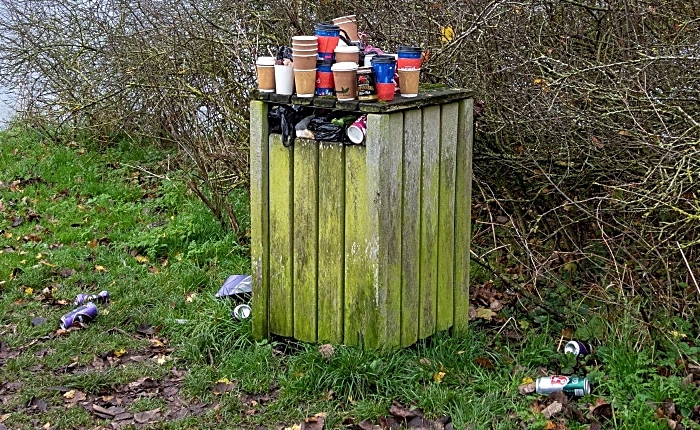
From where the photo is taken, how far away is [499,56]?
568cm

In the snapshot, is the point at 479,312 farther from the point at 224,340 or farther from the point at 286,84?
the point at 286,84

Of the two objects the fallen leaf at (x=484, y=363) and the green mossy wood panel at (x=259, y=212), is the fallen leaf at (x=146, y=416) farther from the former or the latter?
the fallen leaf at (x=484, y=363)

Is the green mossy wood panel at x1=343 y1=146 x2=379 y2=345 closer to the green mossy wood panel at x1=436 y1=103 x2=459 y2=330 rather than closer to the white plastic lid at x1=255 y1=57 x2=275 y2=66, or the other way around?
the green mossy wood panel at x1=436 y1=103 x2=459 y2=330

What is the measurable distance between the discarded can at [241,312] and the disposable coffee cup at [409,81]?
1517mm

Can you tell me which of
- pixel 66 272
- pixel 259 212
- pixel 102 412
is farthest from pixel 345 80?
pixel 66 272

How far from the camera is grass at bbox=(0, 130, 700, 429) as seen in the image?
4281 millimetres

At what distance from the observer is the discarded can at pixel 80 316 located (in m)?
5.40

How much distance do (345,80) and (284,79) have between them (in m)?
0.35

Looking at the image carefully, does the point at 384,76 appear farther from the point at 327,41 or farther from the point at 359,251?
the point at 359,251

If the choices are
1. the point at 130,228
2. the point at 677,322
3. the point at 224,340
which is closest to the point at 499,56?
the point at 677,322

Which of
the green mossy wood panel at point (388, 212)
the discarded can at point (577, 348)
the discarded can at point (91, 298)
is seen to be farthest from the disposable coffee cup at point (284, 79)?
the discarded can at point (91, 298)

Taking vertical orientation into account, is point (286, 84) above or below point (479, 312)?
above

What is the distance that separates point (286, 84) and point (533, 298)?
5.94 feet

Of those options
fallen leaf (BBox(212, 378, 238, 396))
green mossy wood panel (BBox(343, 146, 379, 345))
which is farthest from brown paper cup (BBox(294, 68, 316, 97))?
fallen leaf (BBox(212, 378, 238, 396))
